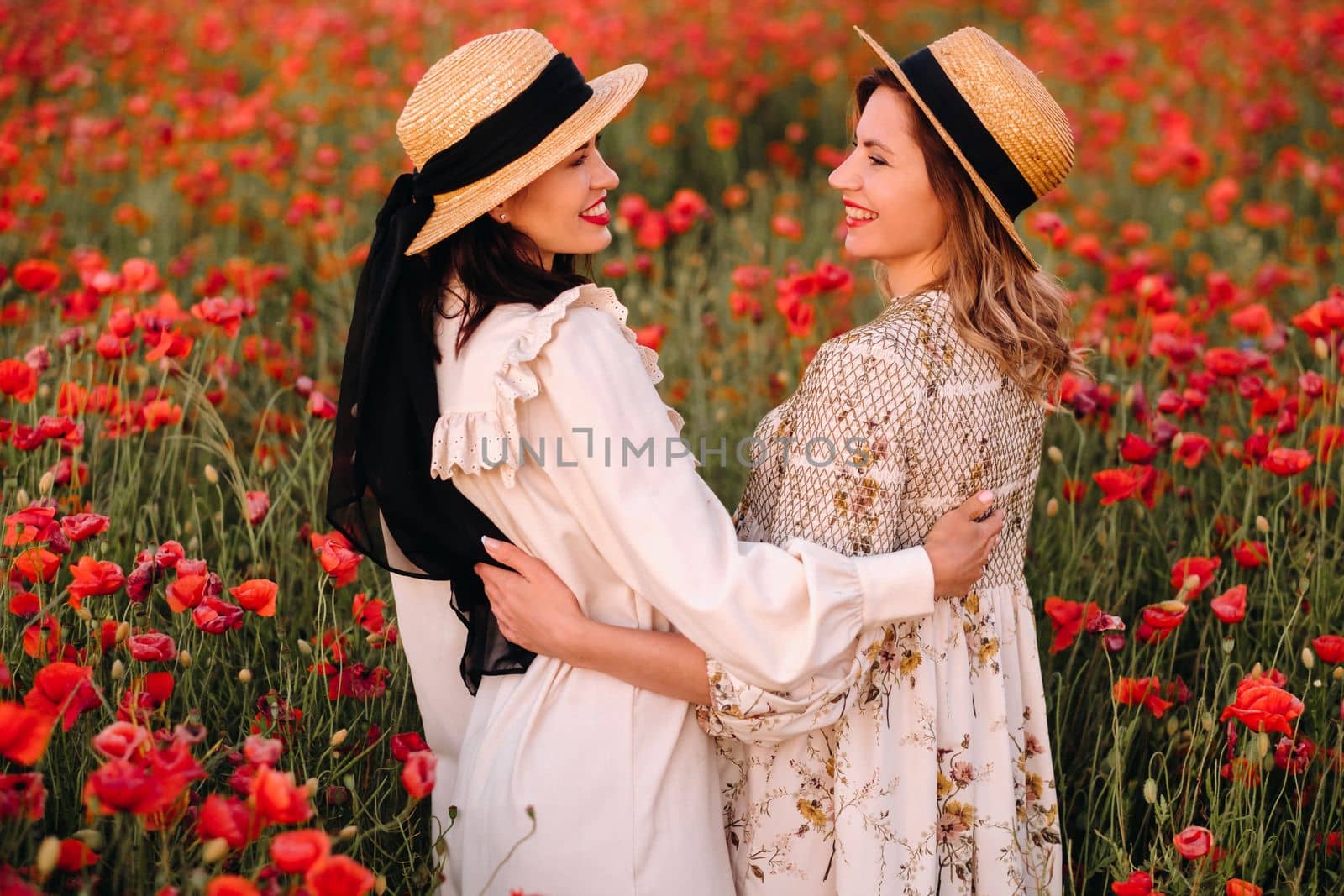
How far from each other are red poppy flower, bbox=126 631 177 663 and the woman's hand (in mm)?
461

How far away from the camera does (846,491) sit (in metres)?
1.81

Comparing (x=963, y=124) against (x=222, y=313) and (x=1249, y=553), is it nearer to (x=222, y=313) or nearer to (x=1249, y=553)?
(x=1249, y=553)

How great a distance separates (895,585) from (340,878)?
82 cm

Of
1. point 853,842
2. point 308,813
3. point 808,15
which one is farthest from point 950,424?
point 808,15

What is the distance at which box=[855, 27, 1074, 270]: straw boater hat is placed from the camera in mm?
1936

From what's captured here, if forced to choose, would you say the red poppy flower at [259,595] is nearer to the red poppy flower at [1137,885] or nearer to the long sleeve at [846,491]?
the long sleeve at [846,491]

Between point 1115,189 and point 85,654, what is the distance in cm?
484

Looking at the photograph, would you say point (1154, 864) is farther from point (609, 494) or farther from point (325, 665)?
point (325, 665)

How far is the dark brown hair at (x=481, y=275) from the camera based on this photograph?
5.97ft

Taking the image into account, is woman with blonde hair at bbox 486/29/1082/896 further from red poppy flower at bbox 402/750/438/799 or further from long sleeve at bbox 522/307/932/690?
red poppy flower at bbox 402/750/438/799

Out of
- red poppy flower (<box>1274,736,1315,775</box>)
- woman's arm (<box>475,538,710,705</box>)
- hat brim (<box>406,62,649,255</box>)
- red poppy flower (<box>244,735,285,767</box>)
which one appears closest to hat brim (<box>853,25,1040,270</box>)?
hat brim (<box>406,62,649,255</box>)

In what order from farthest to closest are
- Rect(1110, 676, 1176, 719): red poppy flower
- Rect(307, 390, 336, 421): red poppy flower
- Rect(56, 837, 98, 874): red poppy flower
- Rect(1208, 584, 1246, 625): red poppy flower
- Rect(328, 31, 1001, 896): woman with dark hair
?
1. Rect(307, 390, 336, 421): red poppy flower
2. Rect(1208, 584, 1246, 625): red poppy flower
3. Rect(1110, 676, 1176, 719): red poppy flower
4. Rect(328, 31, 1001, 896): woman with dark hair
5. Rect(56, 837, 98, 874): red poppy flower

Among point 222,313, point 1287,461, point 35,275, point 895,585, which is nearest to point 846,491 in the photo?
point 895,585

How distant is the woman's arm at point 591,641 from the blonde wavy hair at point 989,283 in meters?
0.65
